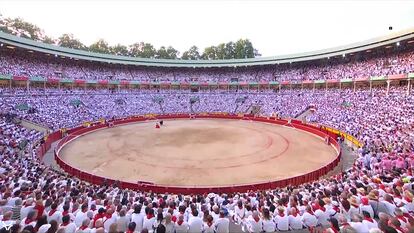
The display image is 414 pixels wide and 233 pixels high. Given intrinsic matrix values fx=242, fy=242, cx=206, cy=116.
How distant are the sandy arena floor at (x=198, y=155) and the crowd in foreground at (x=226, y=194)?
399 cm

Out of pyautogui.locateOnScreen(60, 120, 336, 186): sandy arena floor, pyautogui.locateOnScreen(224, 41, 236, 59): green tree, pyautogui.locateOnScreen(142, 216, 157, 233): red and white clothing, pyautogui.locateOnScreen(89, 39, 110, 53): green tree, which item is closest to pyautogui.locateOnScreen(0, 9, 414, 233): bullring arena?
pyautogui.locateOnScreen(142, 216, 157, 233): red and white clothing

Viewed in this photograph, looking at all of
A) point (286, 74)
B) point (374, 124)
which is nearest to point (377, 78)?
point (374, 124)

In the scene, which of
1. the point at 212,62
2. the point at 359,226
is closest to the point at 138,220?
the point at 359,226

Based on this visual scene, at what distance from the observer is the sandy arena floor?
19.5 metres

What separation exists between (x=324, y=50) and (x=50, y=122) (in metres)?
54.9

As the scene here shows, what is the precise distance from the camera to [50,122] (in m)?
35.0

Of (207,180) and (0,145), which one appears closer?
(207,180)

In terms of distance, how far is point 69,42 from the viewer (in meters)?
96.5

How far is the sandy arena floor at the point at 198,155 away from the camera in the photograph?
1955 cm

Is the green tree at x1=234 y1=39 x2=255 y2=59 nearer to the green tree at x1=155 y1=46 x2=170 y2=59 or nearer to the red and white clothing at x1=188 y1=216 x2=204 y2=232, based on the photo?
the green tree at x1=155 y1=46 x2=170 y2=59

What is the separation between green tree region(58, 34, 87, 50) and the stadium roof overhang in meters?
45.5

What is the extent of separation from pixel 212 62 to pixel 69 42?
6275cm

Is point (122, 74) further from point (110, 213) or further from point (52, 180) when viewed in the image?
point (110, 213)

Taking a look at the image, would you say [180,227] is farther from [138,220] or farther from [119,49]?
[119,49]
